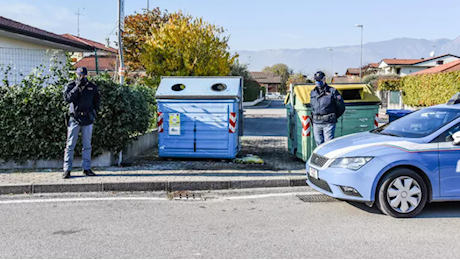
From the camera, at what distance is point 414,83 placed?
98.8ft

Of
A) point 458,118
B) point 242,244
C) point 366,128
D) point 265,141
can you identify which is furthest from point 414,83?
point 242,244

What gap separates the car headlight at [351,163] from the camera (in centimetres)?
530

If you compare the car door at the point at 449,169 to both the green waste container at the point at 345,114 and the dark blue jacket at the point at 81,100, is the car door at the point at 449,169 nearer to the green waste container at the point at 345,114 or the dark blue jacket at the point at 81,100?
the green waste container at the point at 345,114

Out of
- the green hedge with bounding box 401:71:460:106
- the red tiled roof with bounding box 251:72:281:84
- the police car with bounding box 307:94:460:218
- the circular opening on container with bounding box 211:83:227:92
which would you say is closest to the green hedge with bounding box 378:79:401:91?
the green hedge with bounding box 401:71:460:106

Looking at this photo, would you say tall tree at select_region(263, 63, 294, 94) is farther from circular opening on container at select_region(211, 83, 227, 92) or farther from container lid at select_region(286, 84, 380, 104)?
container lid at select_region(286, 84, 380, 104)

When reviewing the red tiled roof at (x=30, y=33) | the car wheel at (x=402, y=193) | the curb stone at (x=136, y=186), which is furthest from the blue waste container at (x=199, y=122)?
the red tiled roof at (x=30, y=33)

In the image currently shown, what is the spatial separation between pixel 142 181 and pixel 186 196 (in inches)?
33.4

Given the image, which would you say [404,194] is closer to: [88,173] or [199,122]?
[199,122]

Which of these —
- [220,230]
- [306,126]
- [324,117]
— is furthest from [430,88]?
[220,230]

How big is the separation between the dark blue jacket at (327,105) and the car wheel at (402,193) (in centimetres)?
248

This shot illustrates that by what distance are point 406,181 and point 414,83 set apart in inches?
1084

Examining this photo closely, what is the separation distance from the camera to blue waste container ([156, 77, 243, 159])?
8.55 m

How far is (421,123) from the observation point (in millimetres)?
6004

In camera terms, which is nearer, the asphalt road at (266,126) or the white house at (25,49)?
the white house at (25,49)
